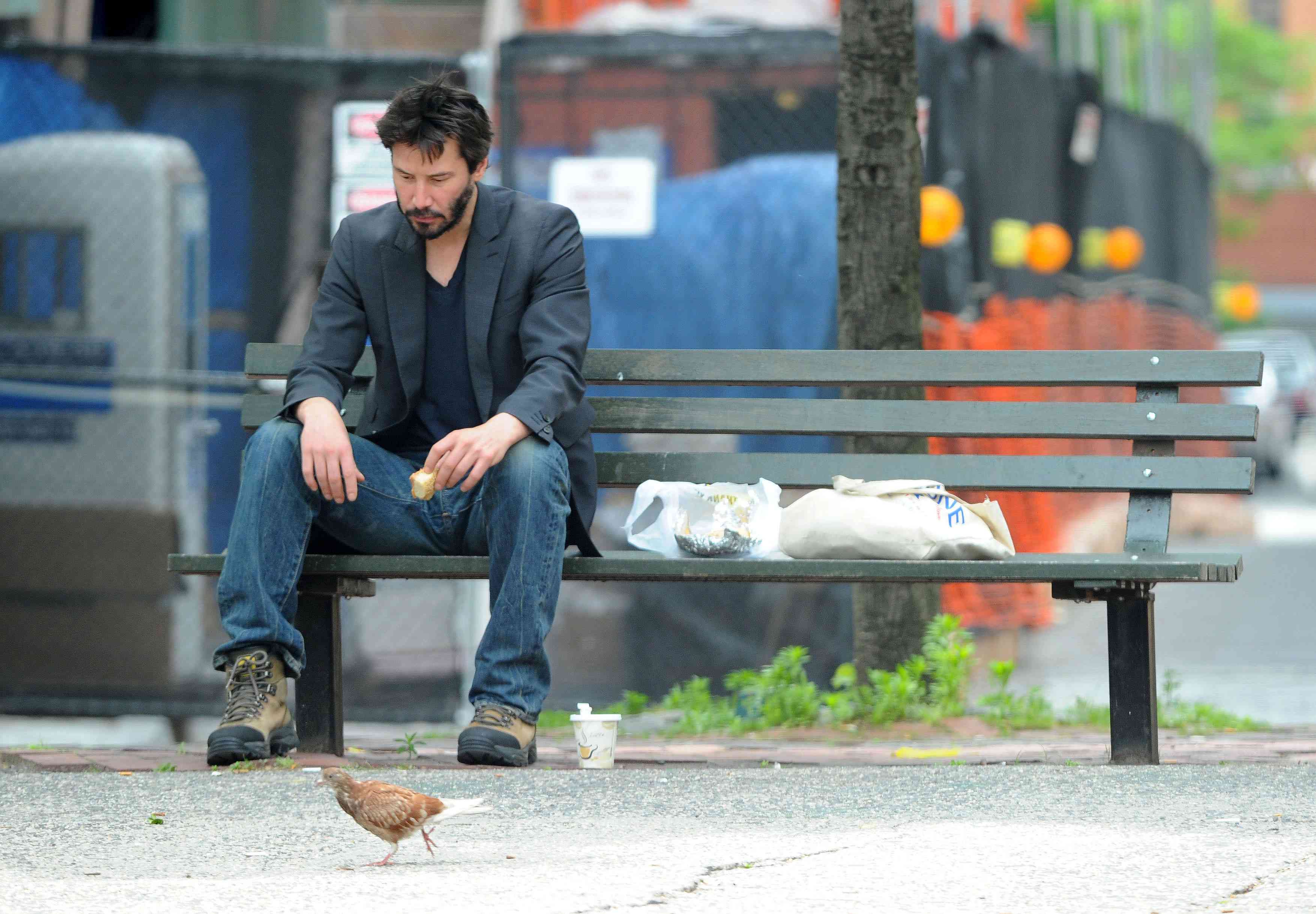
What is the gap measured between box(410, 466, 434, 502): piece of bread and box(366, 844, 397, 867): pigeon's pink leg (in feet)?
3.32

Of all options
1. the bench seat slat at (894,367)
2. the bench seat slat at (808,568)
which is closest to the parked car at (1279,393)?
the bench seat slat at (894,367)

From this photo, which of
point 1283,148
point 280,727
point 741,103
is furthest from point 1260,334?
point 280,727

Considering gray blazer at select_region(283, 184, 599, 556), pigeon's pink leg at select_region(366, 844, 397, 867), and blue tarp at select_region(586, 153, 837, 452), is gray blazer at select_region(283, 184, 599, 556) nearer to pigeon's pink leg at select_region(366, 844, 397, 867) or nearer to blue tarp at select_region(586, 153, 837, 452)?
pigeon's pink leg at select_region(366, 844, 397, 867)

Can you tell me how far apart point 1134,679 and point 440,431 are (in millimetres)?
1581

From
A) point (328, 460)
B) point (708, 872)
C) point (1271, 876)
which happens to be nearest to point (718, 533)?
point (328, 460)

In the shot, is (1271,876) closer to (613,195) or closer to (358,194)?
(358,194)

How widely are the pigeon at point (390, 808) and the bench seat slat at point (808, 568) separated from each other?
102 centimetres

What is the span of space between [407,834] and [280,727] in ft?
3.55

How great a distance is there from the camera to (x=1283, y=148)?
47.8 meters

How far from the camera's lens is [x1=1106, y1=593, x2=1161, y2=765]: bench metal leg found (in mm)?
4129

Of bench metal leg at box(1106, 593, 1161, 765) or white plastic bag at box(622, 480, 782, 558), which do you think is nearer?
bench metal leg at box(1106, 593, 1161, 765)

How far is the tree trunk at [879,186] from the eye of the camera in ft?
18.2

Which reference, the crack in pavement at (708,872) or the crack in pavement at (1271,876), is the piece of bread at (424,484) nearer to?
the crack in pavement at (708,872)

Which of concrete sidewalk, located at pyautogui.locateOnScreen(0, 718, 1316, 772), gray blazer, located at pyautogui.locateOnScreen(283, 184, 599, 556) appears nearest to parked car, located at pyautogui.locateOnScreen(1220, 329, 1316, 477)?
concrete sidewalk, located at pyautogui.locateOnScreen(0, 718, 1316, 772)
